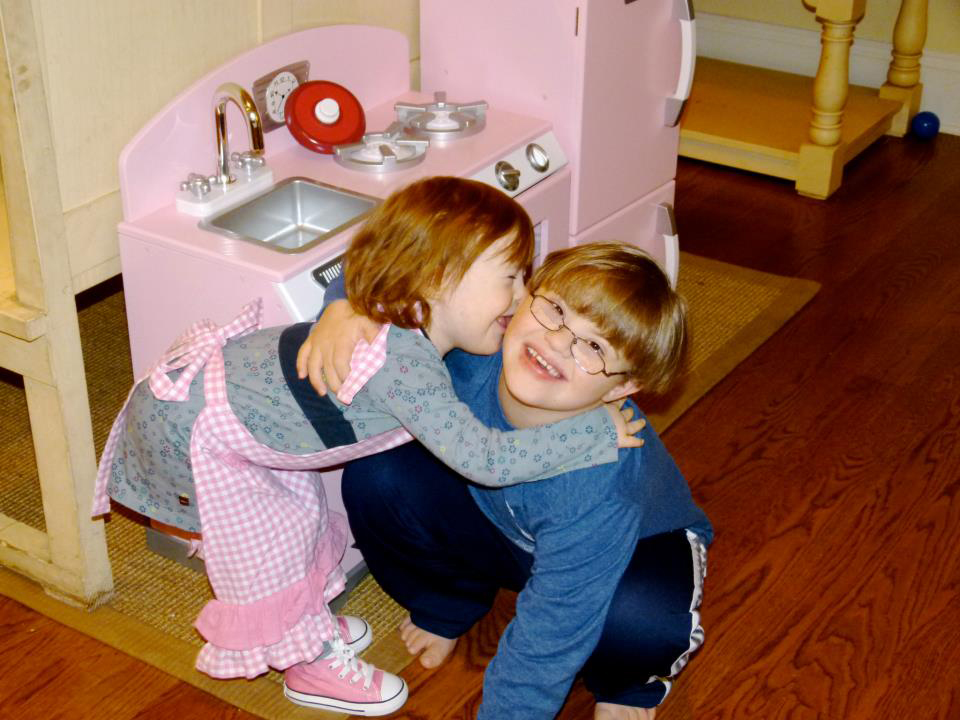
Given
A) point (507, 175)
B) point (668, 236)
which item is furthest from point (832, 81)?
point (507, 175)

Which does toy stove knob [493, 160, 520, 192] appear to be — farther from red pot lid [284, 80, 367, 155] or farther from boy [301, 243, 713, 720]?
boy [301, 243, 713, 720]

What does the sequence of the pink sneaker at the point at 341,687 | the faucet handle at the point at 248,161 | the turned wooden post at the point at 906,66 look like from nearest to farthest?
the pink sneaker at the point at 341,687 < the faucet handle at the point at 248,161 < the turned wooden post at the point at 906,66

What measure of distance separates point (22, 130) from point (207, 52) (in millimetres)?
440

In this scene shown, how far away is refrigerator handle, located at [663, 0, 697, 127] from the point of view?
2.23m

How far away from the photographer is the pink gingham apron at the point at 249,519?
4.64ft

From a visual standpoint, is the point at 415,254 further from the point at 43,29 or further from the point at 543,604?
the point at 43,29

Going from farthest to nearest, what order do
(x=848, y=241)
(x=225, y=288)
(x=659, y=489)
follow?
(x=848, y=241), (x=225, y=288), (x=659, y=489)

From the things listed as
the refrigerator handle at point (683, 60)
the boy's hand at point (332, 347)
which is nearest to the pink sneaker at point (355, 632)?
the boy's hand at point (332, 347)

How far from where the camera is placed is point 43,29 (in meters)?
1.48

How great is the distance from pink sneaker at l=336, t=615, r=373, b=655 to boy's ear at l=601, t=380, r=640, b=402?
0.51 meters

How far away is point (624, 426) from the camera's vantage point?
1372 mm

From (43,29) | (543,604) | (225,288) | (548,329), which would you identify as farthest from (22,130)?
(543,604)

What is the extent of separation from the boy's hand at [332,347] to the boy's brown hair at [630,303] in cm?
20

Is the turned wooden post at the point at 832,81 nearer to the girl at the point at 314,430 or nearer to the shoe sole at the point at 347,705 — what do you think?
the girl at the point at 314,430
